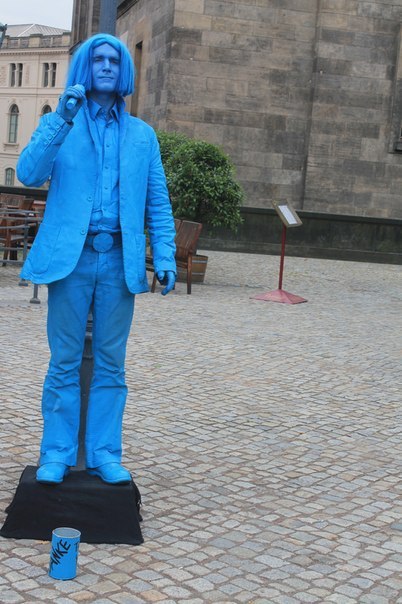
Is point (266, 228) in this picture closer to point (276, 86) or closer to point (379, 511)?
point (276, 86)

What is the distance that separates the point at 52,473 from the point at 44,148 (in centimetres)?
138

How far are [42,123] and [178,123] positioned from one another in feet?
58.0

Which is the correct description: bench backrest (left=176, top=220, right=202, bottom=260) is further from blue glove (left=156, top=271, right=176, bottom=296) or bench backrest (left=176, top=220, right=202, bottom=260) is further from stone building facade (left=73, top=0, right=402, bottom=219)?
blue glove (left=156, top=271, right=176, bottom=296)

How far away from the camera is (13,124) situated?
87062 mm

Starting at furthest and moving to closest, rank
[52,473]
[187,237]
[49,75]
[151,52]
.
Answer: [49,75]
[151,52]
[187,237]
[52,473]

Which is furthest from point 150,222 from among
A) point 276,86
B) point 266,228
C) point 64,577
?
point 276,86

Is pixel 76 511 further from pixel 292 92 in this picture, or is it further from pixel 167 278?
pixel 292 92

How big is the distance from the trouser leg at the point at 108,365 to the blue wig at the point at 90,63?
0.74 metres

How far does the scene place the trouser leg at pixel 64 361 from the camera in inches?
171

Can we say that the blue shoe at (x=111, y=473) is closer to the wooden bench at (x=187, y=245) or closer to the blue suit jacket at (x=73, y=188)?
the blue suit jacket at (x=73, y=188)

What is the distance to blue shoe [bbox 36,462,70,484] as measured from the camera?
4.25m

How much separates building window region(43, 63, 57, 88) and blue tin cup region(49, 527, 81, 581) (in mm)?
83683

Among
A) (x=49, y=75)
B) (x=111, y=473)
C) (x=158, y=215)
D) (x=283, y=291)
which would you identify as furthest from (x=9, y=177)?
(x=111, y=473)

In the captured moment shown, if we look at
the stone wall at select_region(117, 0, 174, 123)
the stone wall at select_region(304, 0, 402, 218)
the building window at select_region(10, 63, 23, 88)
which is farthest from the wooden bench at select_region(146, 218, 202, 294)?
the building window at select_region(10, 63, 23, 88)
